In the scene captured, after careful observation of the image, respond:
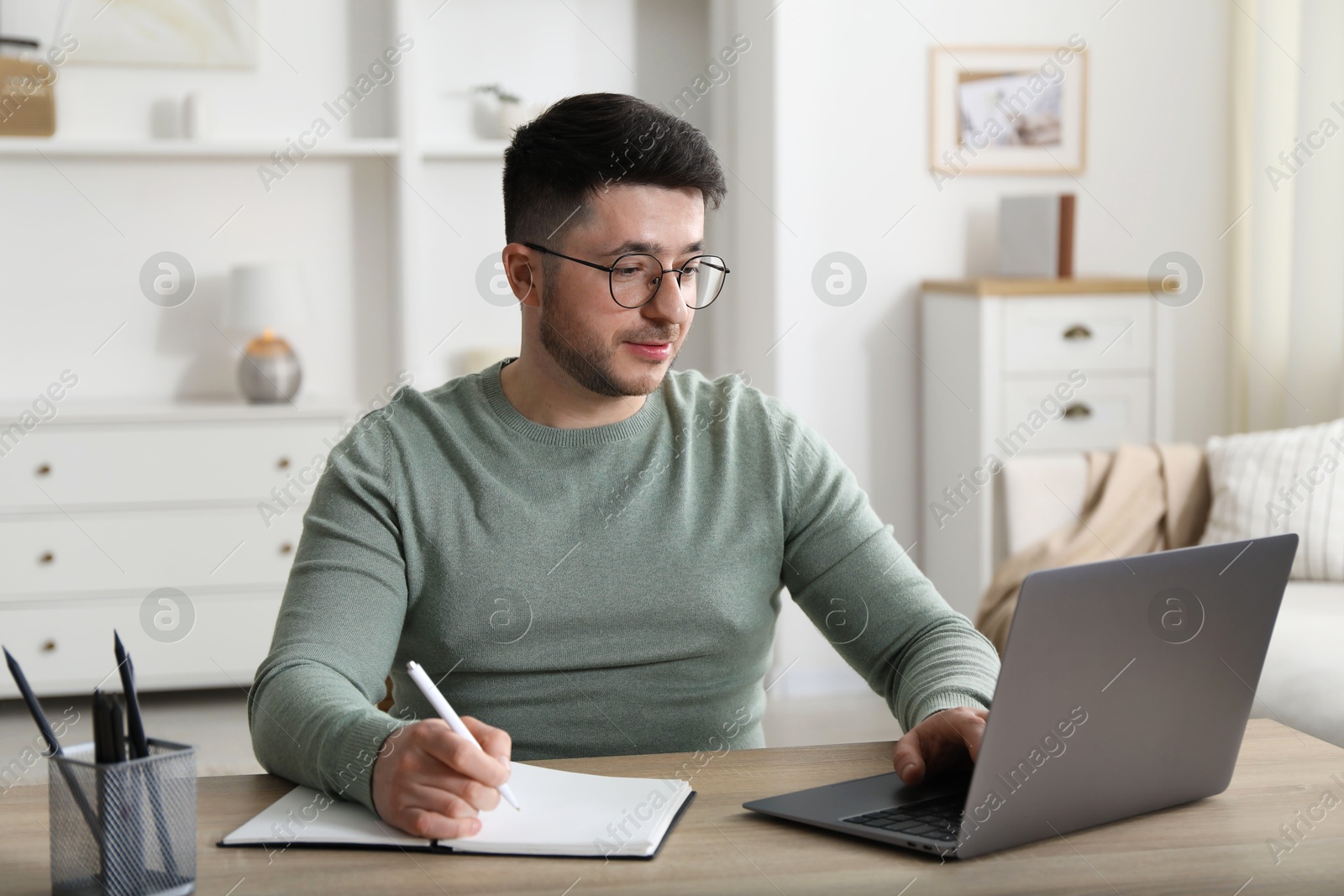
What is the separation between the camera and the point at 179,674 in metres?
3.69

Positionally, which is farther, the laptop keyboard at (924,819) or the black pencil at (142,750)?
the laptop keyboard at (924,819)

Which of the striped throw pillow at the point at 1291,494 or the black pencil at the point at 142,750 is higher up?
the black pencil at the point at 142,750

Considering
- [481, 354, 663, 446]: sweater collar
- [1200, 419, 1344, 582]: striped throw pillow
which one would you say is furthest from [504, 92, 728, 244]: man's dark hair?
[1200, 419, 1344, 582]: striped throw pillow

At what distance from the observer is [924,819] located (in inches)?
38.6

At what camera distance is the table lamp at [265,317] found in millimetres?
3775

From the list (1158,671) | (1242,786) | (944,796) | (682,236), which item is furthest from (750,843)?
(682,236)

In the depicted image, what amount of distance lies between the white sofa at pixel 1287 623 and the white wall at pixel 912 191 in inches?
24.7

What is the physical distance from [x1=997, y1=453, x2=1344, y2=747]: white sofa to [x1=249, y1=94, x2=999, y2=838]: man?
948mm

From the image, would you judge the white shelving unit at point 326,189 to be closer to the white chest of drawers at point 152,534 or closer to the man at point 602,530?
the white chest of drawers at point 152,534

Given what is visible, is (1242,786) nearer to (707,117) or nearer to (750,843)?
(750,843)

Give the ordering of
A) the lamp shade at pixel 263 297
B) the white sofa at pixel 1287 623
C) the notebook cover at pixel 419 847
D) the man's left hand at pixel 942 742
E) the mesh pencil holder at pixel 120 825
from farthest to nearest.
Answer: the lamp shade at pixel 263 297 → the white sofa at pixel 1287 623 → the man's left hand at pixel 942 742 → the notebook cover at pixel 419 847 → the mesh pencil holder at pixel 120 825

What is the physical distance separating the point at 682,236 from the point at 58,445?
2.79 metres

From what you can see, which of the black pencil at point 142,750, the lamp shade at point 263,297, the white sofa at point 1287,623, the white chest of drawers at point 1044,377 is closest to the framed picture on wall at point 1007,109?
the white chest of drawers at point 1044,377

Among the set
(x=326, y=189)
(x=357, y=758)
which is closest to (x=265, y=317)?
(x=326, y=189)
